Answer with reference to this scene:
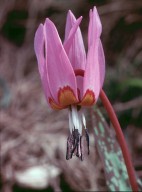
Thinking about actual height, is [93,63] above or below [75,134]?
above

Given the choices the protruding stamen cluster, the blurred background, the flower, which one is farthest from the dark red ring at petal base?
the blurred background

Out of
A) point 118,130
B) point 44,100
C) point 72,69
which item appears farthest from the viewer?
point 44,100

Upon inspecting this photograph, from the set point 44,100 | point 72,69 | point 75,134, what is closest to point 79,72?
point 72,69

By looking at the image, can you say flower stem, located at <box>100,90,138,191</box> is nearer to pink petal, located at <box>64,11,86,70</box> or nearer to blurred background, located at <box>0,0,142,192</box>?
pink petal, located at <box>64,11,86,70</box>

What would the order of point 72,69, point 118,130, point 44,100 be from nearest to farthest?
point 72,69 → point 118,130 → point 44,100

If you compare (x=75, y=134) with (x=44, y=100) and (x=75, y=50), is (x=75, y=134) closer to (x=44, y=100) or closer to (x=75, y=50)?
(x=75, y=50)

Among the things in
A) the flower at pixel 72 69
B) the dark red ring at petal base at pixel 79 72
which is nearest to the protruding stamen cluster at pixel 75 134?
the flower at pixel 72 69

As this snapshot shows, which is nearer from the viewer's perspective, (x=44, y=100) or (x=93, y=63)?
(x=93, y=63)

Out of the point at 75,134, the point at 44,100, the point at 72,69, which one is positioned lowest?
the point at 75,134
